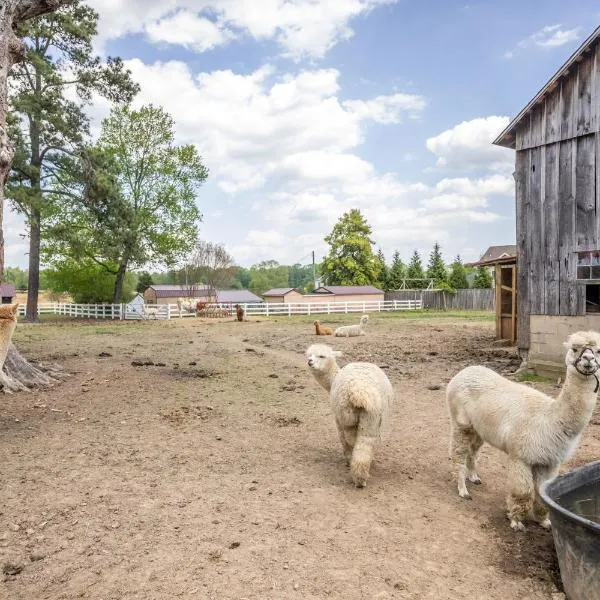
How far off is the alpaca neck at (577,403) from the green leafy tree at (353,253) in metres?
49.0

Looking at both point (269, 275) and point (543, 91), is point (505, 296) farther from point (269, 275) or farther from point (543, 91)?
point (269, 275)

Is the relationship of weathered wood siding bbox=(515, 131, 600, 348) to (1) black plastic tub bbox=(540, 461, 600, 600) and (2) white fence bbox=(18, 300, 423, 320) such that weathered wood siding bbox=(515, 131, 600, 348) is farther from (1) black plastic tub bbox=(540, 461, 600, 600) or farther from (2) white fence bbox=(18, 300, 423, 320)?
(2) white fence bbox=(18, 300, 423, 320)

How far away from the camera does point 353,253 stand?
5372 cm

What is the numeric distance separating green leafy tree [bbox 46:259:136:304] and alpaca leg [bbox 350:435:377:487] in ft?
107

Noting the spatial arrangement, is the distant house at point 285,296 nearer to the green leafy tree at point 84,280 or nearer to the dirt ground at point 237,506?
the green leafy tree at point 84,280

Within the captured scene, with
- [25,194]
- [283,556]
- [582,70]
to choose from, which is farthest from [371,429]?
[25,194]

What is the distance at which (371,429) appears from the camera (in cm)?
450

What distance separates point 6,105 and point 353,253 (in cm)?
4720

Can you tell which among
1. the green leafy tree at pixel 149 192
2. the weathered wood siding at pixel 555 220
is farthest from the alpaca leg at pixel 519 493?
the green leafy tree at pixel 149 192

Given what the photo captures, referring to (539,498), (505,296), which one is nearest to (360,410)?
(539,498)

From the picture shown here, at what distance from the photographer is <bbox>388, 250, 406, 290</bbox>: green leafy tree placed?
53.2 m

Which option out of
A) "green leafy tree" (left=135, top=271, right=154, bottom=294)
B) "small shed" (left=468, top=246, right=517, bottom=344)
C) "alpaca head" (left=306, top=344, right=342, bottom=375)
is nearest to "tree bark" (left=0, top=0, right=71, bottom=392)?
"alpaca head" (left=306, top=344, right=342, bottom=375)

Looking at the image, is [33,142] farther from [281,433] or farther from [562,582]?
[562,582]

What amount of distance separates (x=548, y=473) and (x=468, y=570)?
108cm
